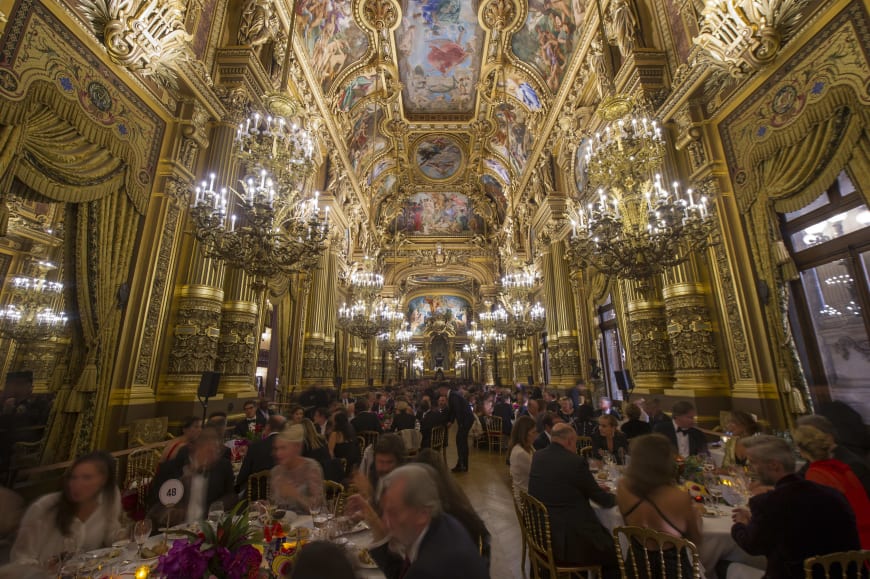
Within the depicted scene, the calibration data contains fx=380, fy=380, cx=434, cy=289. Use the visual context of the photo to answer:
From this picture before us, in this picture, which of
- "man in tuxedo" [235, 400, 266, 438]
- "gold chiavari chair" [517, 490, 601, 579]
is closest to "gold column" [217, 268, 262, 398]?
"man in tuxedo" [235, 400, 266, 438]

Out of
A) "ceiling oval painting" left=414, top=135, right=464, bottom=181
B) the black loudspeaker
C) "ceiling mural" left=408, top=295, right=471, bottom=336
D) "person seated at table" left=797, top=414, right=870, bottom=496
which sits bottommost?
"person seated at table" left=797, top=414, right=870, bottom=496

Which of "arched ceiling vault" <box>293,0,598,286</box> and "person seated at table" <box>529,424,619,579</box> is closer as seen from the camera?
"person seated at table" <box>529,424,619,579</box>

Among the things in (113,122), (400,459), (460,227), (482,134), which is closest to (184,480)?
(400,459)

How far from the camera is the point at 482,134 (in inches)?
630

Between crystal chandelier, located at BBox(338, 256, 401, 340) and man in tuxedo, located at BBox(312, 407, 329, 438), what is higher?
crystal chandelier, located at BBox(338, 256, 401, 340)

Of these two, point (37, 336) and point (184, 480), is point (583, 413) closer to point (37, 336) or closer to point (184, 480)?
point (184, 480)

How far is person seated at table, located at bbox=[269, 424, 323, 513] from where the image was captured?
2535mm

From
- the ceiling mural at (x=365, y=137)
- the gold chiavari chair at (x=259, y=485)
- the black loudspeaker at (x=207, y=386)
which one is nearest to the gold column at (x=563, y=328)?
the ceiling mural at (x=365, y=137)

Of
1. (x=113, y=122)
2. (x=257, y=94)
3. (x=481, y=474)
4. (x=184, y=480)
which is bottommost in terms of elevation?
(x=481, y=474)

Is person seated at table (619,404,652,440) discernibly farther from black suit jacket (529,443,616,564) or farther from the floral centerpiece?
the floral centerpiece

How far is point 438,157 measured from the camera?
18500mm

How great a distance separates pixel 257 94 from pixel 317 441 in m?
6.78

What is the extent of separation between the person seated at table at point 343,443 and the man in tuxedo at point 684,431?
10.9 ft

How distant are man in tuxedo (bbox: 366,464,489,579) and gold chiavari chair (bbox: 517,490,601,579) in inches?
52.7
